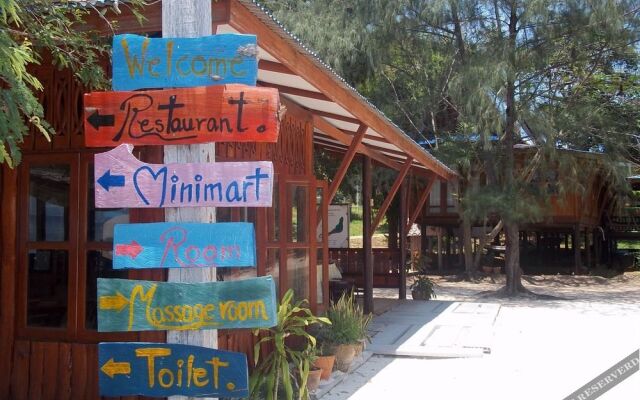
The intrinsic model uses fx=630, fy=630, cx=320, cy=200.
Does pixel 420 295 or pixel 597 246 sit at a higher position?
pixel 597 246

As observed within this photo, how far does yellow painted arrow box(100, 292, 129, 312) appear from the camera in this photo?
3268 mm

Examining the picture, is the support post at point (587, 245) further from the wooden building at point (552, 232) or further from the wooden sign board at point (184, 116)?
the wooden sign board at point (184, 116)

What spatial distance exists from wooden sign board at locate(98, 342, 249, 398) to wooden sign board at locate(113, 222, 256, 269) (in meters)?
0.45

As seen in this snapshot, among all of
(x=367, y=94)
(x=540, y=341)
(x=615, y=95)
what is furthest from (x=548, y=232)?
(x=540, y=341)

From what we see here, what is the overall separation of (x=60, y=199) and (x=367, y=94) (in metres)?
14.2

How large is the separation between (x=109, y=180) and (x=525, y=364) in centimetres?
591

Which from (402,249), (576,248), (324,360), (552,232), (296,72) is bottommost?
(324,360)

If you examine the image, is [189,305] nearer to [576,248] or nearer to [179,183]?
[179,183]

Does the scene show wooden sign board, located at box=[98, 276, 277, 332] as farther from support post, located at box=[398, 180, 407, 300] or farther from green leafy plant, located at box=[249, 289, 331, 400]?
support post, located at box=[398, 180, 407, 300]

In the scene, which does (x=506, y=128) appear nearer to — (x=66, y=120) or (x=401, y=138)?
(x=401, y=138)

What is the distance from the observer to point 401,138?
920 cm

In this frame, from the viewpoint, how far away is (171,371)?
10.8ft

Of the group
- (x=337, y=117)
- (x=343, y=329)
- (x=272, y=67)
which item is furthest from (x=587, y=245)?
(x=272, y=67)

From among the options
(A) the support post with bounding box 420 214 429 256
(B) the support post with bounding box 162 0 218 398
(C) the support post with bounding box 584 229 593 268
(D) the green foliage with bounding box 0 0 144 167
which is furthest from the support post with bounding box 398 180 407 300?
(C) the support post with bounding box 584 229 593 268
